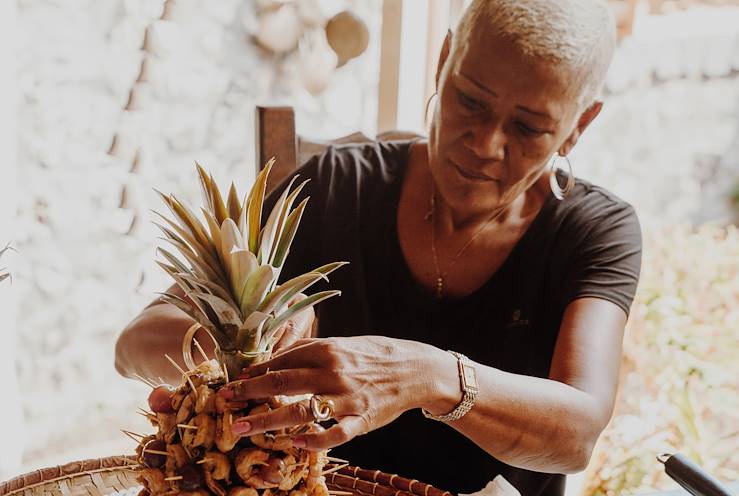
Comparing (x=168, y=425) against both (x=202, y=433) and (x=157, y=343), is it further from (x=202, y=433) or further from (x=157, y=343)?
(x=157, y=343)

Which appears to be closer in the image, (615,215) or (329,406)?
(329,406)

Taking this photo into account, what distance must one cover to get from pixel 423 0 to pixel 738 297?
1.46 m

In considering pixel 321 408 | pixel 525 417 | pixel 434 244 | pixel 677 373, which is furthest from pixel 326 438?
pixel 677 373

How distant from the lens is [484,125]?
4.16 feet

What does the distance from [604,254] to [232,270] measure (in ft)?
2.63

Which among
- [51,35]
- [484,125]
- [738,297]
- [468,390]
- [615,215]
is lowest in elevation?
[738,297]

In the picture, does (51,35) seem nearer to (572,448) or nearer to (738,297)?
(572,448)

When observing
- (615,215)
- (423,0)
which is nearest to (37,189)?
(423,0)

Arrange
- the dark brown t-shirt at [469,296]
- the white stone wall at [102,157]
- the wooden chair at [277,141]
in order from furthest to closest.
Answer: the white stone wall at [102,157] → the wooden chair at [277,141] → the dark brown t-shirt at [469,296]

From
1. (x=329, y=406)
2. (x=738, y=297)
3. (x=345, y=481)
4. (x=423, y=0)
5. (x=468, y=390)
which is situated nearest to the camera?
(x=329, y=406)

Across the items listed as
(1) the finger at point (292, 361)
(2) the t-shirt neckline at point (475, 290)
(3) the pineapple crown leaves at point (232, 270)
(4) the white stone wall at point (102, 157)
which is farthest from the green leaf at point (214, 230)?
(4) the white stone wall at point (102, 157)

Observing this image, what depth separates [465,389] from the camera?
1.04m

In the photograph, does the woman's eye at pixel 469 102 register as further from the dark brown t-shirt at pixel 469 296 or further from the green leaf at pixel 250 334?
the green leaf at pixel 250 334

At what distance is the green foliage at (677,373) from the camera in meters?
2.24
